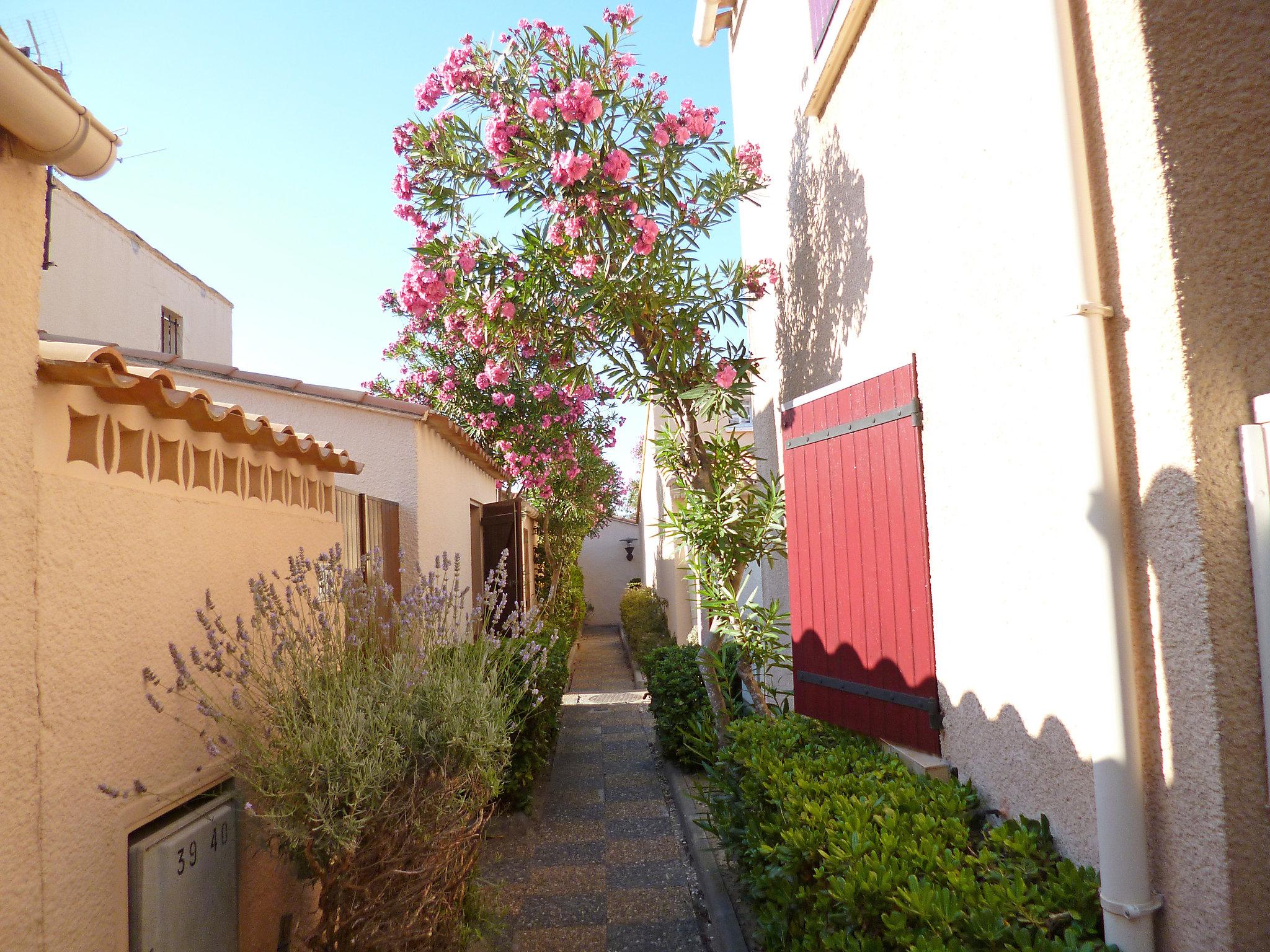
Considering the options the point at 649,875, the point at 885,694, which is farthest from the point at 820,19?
the point at 649,875

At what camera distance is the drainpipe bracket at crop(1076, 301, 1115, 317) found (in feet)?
6.43

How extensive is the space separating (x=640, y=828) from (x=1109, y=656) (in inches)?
159

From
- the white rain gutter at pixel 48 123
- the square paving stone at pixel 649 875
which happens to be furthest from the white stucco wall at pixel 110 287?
the square paving stone at pixel 649 875

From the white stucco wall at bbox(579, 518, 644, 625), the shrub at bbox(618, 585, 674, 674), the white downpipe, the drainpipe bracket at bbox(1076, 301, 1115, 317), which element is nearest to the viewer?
the drainpipe bracket at bbox(1076, 301, 1115, 317)

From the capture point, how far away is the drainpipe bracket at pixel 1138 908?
182 centimetres

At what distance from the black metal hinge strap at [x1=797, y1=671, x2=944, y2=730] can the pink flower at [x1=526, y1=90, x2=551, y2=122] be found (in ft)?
11.9

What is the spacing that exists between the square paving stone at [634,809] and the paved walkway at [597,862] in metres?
0.01

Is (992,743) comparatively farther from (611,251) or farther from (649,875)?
(611,251)

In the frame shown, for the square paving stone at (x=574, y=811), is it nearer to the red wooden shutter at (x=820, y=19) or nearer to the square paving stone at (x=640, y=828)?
the square paving stone at (x=640, y=828)

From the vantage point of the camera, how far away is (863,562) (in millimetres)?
3580

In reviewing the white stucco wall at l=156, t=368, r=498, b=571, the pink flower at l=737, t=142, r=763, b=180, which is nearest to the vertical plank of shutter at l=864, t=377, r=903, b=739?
the pink flower at l=737, t=142, r=763, b=180

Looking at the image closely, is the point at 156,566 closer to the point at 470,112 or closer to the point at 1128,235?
the point at 1128,235

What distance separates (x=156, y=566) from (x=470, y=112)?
3780mm

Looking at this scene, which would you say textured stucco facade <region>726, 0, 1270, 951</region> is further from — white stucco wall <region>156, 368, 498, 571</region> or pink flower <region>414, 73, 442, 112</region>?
white stucco wall <region>156, 368, 498, 571</region>
